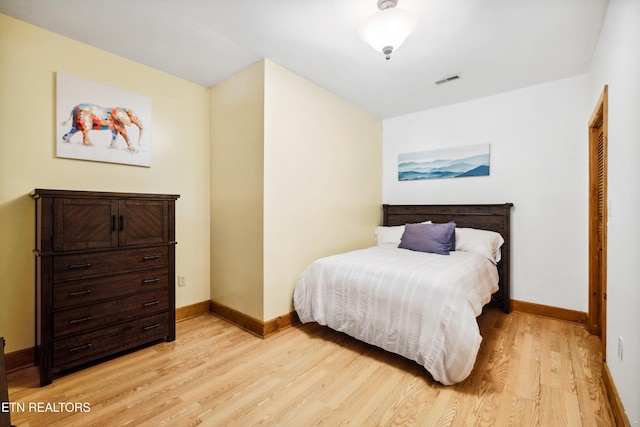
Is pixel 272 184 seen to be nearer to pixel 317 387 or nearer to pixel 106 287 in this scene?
pixel 106 287

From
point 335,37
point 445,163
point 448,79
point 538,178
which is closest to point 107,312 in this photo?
point 335,37

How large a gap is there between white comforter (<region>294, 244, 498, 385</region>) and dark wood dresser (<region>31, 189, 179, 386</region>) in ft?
3.97

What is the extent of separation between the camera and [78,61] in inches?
88.0

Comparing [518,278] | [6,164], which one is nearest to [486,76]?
[518,278]

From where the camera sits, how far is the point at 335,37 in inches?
84.5

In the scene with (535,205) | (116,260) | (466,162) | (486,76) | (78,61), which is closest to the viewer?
(116,260)

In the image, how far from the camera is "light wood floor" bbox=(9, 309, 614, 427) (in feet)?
4.95

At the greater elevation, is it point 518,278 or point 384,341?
point 518,278

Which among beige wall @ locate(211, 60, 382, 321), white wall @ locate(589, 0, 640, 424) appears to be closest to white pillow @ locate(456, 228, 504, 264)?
white wall @ locate(589, 0, 640, 424)

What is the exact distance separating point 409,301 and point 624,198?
1.25m

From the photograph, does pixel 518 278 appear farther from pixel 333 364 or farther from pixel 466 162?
pixel 333 364

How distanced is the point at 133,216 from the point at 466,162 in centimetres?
344

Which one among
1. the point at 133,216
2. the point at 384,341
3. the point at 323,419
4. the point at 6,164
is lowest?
the point at 323,419

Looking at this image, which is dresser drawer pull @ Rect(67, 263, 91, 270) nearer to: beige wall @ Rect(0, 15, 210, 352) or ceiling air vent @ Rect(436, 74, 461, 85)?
beige wall @ Rect(0, 15, 210, 352)
